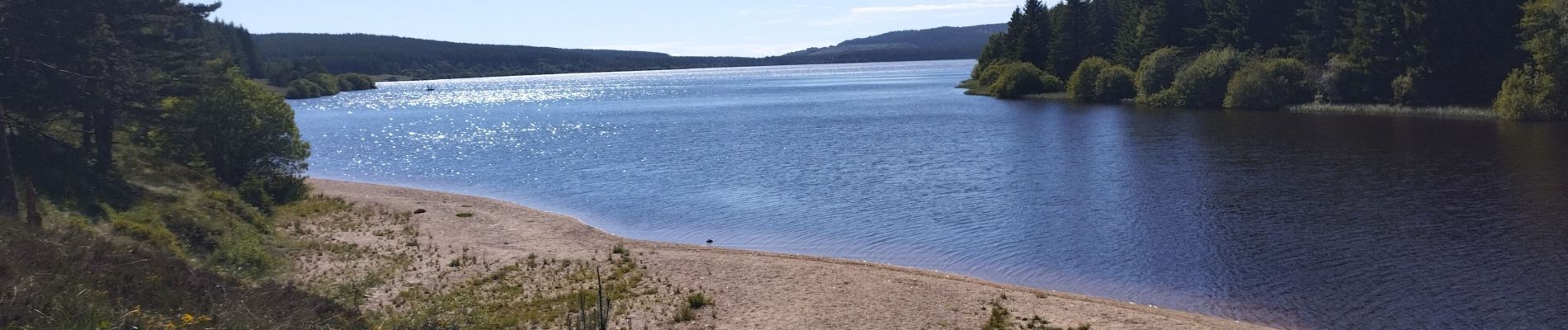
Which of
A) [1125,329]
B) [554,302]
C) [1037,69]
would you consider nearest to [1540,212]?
[1125,329]

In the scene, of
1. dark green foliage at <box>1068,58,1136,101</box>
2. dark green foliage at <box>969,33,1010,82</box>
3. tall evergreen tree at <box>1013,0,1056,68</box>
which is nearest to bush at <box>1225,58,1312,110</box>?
dark green foliage at <box>1068,58,1136,101</box>

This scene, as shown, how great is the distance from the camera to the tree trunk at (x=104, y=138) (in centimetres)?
3484

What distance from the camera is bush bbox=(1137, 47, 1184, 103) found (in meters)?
102

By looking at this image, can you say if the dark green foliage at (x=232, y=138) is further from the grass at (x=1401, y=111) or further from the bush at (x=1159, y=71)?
the bush at (x=1159, y=71)

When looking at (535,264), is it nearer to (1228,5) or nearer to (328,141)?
(328,141)

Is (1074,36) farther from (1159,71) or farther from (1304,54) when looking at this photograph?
(1304,54)

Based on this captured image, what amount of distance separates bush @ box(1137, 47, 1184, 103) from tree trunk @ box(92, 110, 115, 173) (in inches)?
3459

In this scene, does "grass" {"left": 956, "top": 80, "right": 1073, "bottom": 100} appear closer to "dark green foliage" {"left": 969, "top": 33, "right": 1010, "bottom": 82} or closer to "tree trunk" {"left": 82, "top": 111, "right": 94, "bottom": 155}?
"dark green foliage" {"left": 969, "top": 33, "right": 1010, "bottom": 82}

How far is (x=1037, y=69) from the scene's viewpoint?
12762cm

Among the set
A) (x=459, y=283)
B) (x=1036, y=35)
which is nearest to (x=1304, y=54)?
(x=1036, y=35)

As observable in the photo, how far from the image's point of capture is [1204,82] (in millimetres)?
95625

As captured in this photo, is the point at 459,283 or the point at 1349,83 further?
the point at 1349,83

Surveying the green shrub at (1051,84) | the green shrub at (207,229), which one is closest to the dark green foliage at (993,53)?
the green shrub at (1051,84)

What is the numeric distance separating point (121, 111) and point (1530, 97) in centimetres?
7640
